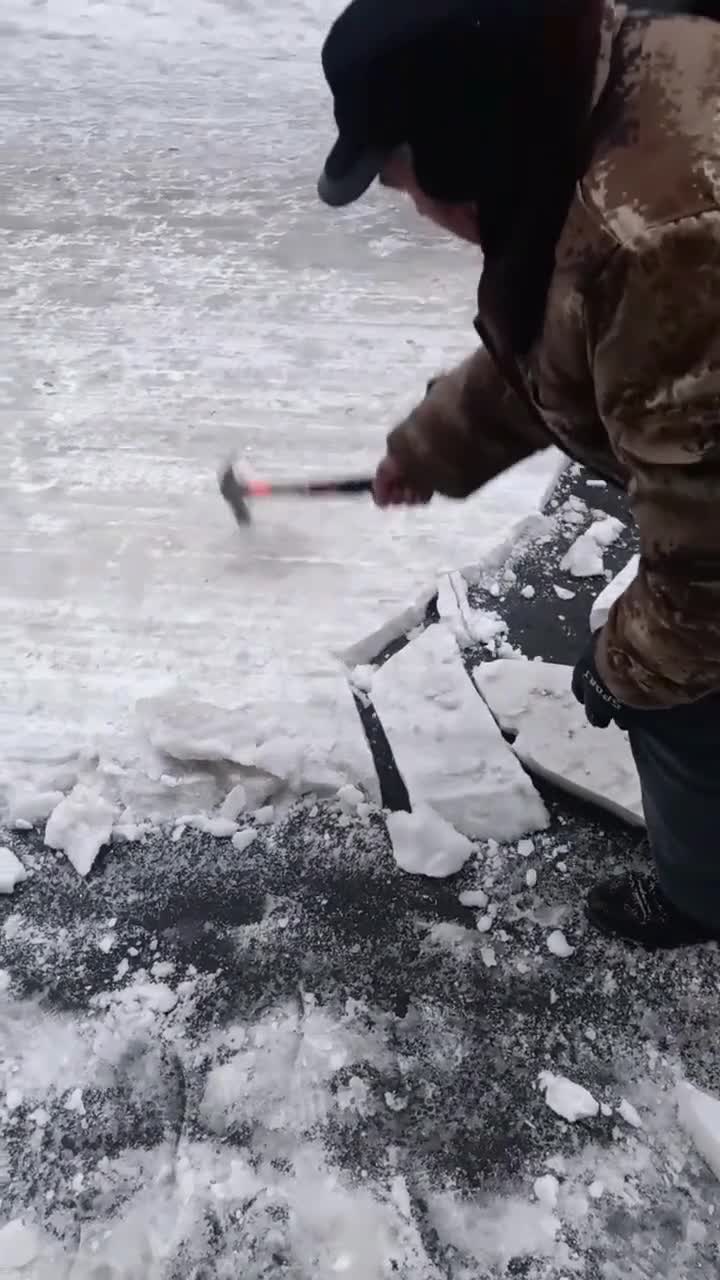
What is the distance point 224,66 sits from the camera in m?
5.33

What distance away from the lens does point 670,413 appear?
102cm

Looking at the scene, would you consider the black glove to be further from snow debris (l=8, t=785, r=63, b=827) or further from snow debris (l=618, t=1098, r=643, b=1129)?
snow debris (l=8, t=785, r=63, b=827)

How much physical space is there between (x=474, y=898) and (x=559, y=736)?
429mm

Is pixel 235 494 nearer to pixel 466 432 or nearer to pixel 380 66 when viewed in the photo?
pixel 466 432

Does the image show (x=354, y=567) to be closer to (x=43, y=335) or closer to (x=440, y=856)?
(x=440, y=856)

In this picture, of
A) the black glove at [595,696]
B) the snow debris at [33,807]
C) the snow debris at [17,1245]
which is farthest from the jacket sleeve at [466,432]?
the snow debris at [17,1245]

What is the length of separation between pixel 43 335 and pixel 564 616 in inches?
86.3

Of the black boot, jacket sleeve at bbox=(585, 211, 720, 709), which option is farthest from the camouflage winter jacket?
the black boot

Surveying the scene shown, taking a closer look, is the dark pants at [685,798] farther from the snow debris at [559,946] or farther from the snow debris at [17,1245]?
the snow debris at [17,1245]

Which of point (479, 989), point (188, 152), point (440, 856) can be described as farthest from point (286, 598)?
point (188, 152)

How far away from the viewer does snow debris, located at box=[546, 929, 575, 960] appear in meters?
1.77

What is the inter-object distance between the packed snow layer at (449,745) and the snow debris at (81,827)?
0.63 meters

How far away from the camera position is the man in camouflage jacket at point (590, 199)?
95 cm

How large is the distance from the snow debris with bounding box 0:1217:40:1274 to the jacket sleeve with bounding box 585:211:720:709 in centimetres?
128
